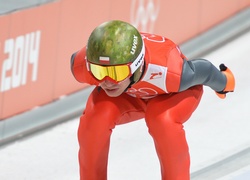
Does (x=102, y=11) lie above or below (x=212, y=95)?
above

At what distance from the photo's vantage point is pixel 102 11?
22.2ft

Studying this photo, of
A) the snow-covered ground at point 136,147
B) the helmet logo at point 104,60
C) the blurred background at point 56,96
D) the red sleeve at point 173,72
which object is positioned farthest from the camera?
the blurred background at point 56,96

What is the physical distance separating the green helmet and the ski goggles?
19 millimetres

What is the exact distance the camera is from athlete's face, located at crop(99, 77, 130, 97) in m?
4.00

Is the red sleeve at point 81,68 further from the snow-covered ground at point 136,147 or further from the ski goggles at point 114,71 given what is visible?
the snow-covered ground at point 136,147

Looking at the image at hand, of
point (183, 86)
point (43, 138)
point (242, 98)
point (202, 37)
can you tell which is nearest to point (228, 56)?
point (202, 37)

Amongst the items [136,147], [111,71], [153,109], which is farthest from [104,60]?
[136,147]

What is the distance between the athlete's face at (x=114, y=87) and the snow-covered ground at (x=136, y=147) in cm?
139

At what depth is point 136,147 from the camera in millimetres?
5957

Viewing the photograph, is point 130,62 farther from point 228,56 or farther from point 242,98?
point 228,56

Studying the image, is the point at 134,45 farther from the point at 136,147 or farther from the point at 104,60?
the point at 136,147

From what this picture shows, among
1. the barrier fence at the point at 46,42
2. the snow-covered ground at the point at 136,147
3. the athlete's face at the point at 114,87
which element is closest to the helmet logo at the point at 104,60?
the athlete's face at the point at 114,87

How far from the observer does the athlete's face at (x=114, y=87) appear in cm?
400

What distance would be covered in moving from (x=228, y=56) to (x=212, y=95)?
86 cm
